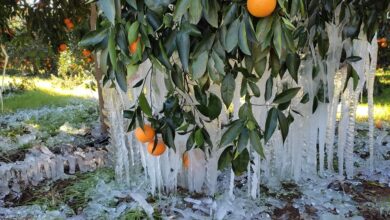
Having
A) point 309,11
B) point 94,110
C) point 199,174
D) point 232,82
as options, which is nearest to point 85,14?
point 94,110

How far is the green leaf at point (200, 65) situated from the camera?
110 centimetres

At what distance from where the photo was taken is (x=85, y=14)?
403cm

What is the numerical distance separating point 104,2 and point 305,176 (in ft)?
5.03

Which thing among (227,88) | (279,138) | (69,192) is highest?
(227,88)

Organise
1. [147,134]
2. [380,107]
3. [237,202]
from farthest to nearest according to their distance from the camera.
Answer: [380,107]
[237,202]
[147,134]

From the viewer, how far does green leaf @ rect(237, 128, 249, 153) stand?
3.68 ft

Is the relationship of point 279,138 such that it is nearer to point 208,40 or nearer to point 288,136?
point 288,136

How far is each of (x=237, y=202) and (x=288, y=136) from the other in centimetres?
43

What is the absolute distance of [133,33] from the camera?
3.56ft

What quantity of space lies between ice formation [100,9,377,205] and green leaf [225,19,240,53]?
83cm

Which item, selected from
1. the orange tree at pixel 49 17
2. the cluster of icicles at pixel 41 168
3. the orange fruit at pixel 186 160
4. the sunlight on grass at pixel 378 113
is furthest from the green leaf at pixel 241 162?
the sunlight on grass at pixel 378 113

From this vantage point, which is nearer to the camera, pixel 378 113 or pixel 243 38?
pixel 243 38

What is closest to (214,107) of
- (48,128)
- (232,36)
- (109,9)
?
(232,36)

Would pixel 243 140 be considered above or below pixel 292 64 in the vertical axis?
below
